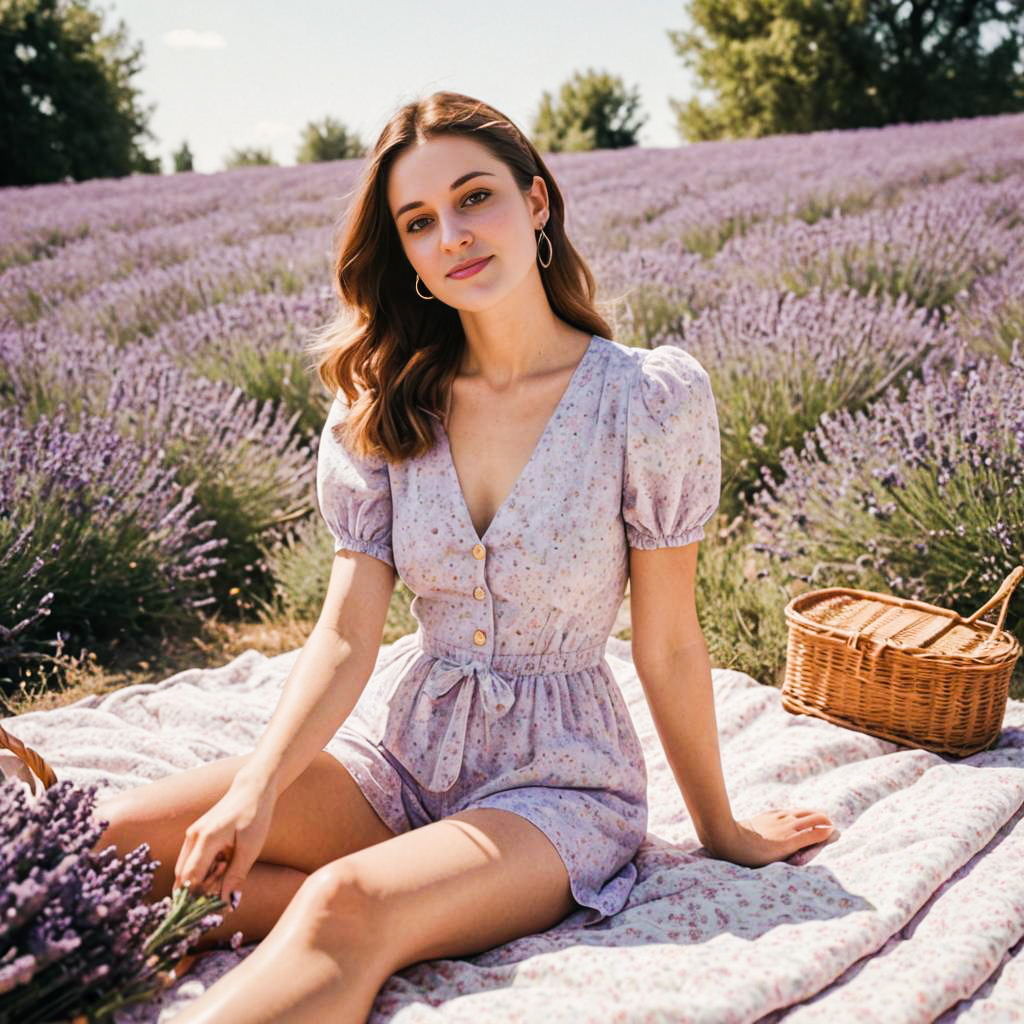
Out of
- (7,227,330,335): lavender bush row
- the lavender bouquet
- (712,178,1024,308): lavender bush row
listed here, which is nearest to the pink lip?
the lavender bouquet

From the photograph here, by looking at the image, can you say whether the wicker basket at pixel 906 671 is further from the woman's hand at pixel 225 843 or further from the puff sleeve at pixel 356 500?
the woman's hand at pixel 225 843

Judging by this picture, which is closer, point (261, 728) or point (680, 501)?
point (680, 501)

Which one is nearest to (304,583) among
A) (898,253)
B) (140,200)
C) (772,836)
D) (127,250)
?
(772,836)

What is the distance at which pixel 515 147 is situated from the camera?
1847mm

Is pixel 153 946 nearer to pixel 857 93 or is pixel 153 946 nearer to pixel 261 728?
pixel 261 728

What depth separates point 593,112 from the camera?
94.4 ft

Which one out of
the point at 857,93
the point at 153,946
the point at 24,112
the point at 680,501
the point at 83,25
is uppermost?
the point at 83,25

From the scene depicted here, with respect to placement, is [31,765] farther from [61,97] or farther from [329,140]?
[329,140]

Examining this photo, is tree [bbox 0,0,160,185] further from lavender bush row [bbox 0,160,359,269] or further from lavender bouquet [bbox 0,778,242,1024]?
lavender bouquet [bbox 0,778,242,1024]

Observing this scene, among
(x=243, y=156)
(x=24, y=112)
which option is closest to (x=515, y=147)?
(x=24, y=112)

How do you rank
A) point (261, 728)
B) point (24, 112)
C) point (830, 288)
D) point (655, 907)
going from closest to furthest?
point (655, 907) < point (261, 728) < point (830, 288) < point (24, 112)

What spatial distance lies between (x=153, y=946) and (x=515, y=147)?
54.9 inches

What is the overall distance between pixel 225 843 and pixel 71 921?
31 centimetres

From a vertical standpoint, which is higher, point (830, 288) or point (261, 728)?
point (830, 288)
